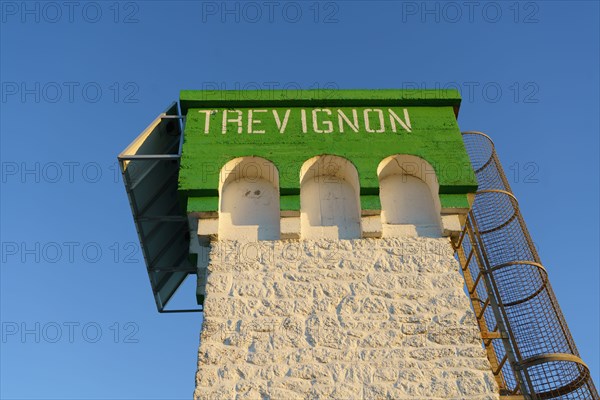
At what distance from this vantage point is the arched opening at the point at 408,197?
6801 mm

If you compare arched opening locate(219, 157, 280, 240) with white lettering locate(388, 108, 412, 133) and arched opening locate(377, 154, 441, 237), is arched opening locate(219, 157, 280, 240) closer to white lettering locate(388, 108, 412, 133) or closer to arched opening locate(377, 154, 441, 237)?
arched opening locate(377, 154, 441, 237)

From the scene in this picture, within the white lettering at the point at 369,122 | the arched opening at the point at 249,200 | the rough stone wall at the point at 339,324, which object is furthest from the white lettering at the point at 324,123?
the rough stone wall at the point at 339,324

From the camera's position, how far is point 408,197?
23.2ft

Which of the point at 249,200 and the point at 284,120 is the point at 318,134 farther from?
the point at 249,200

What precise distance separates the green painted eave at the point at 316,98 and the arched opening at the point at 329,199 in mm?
837

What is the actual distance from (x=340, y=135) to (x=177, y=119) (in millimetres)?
1850

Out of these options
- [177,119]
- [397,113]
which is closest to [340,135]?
[397,113]

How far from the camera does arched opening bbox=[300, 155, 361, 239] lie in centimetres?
679

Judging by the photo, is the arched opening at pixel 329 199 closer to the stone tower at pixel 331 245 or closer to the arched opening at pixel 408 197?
the stone tower at pixel 331 245

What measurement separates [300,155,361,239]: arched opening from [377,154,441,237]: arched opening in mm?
284

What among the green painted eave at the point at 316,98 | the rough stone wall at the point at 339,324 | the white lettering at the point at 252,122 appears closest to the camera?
the rough stone wall at the point at 339,324

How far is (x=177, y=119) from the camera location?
7816mm

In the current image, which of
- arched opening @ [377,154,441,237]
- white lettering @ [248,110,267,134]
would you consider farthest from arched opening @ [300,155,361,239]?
white lettering @ [248,110,267,134]

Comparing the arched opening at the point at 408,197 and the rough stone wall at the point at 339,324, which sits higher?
the arched opening at the point at 408,197
